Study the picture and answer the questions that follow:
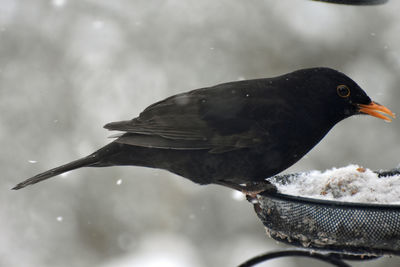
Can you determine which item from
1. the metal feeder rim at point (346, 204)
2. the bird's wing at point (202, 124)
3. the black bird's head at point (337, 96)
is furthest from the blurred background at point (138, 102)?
the metal feeder rim at point (346, 204)

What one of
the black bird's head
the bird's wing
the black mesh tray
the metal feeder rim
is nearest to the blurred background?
the bird's wing

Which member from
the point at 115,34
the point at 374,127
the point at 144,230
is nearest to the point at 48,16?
the point at 115,34

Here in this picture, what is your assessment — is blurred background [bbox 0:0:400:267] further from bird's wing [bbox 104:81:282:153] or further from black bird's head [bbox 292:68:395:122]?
black bird's head [bbox 292:68:395:122]

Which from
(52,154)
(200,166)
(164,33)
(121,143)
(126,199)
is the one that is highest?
(164,33)

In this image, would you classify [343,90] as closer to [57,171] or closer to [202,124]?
[202,124]

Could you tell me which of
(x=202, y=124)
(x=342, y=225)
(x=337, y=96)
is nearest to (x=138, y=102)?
(x=202, y=124)

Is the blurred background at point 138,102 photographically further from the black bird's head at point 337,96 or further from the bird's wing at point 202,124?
the black bird's head at point 337,96

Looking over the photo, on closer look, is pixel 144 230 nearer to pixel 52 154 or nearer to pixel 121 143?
pixel 52 154

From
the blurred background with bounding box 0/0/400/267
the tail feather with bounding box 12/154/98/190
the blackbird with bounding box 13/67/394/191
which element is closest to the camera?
the blackbird with bounding box 13/67/394/191
